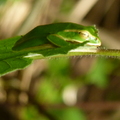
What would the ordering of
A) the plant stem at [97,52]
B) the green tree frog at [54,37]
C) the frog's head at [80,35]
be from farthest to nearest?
1. the frog's head at [80,35]
2. the green tree frog at [54,37]
3. the plant stem at [97,52]

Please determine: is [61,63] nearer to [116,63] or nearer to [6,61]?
[116,63]

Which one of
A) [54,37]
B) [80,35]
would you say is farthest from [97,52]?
[80,35]

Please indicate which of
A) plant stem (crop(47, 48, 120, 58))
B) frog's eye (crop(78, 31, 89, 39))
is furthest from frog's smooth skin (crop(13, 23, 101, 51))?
plant stem (crop(47, 48, 120, 58))

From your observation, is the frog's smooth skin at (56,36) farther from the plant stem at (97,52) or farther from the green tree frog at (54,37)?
the plant stem at (97,52)

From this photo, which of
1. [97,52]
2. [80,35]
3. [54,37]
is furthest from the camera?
[80,35]

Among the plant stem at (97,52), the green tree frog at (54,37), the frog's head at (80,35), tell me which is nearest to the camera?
the plant stem at (97,52)

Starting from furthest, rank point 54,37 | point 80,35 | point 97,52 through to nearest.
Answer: point 80,35, point 54,37, point 97,52

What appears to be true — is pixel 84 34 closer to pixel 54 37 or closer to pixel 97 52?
pixel 54 37

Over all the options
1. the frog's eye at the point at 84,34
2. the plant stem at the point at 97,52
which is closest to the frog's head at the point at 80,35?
the frog's eye at the point at 84,34
